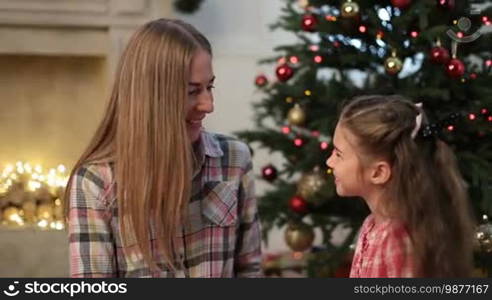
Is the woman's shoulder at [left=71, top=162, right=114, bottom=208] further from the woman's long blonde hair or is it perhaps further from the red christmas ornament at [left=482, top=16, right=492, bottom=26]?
the red christmas ornament at [left=482, top=16, right=492, bottom=26]

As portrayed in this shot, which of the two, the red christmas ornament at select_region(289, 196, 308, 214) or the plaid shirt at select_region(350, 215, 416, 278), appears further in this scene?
the red christmas ornament at select_region(289, 196, 308, 214)

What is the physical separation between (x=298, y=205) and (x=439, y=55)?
33.8 inches

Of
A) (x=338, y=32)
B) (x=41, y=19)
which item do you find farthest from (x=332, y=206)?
(x=41, y=19)

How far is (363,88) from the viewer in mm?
3549

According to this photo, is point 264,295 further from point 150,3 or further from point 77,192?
point 150,3

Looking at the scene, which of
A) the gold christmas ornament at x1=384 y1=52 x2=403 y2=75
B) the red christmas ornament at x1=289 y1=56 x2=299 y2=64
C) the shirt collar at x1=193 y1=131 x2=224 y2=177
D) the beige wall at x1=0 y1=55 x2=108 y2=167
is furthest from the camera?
the beige wall at x1=0 y1=55 x2=108 y2=167

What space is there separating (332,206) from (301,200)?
0.19m

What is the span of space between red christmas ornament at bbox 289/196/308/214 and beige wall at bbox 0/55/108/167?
5.05 ft

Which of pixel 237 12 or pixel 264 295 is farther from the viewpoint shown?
pixel 237 12

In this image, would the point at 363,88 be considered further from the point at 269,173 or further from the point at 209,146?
the point at 209,146

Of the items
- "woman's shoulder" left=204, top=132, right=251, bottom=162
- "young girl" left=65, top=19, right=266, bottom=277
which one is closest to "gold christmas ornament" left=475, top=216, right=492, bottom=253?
"woman's shoulder" left=204, top=132, right=251, bottom=162

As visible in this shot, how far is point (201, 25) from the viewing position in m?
4.76

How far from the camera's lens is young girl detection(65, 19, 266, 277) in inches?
55.8

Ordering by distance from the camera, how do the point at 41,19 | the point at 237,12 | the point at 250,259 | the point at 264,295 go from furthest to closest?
the point at 237,12 < the point at 41,19 < the point at 250,259 < the point at 264,295
